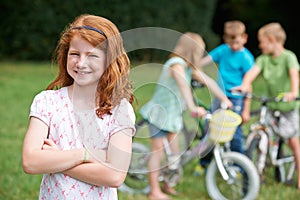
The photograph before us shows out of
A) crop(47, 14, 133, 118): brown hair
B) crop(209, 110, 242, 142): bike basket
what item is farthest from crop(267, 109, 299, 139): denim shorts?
crop(47, 14, 133, 118): brown hair

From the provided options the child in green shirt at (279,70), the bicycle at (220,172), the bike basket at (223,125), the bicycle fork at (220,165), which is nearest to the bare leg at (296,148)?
the child in green shirt at (279,70)

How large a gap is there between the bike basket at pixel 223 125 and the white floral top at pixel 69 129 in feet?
7.36

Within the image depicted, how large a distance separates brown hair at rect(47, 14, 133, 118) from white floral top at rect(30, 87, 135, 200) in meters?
0.04

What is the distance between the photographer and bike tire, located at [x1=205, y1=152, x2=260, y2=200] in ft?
15.4

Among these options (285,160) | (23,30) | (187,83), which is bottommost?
(285,160)

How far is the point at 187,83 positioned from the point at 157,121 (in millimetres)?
402

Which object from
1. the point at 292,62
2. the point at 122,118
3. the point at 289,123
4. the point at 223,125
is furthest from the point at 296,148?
the point at 122,118

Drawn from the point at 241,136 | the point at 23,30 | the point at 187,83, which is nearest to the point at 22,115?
the point at 241,136

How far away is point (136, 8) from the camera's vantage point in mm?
15469

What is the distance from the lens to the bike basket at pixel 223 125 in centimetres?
440

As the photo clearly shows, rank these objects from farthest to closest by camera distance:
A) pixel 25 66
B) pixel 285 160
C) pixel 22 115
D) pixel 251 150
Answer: pixel 25 66, pixel 22 115, pixel 285 160, pixel 251 150

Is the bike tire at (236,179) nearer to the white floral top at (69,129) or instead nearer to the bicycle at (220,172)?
the bicycle at (220,172)

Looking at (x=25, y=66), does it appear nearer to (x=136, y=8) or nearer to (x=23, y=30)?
(x=23, y=30)

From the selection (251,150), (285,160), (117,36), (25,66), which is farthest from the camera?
(25,66)
